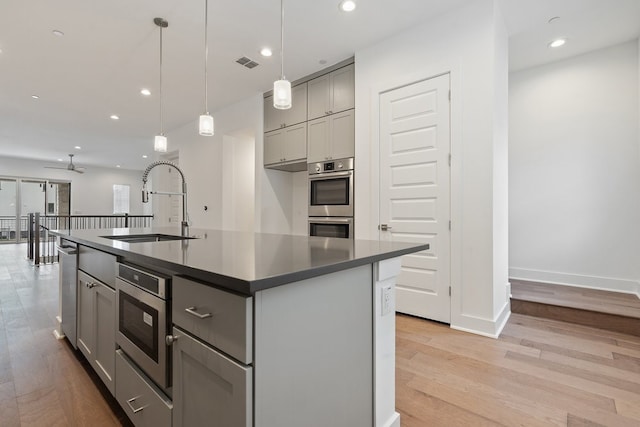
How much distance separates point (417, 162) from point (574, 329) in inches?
80.4

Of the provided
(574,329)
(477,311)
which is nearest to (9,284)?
(477,311)

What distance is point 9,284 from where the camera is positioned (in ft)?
13.8

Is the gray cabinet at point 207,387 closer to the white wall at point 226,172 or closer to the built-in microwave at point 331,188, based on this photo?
the built-in microwave at point 331,188

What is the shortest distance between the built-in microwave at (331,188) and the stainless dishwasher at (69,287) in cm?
247

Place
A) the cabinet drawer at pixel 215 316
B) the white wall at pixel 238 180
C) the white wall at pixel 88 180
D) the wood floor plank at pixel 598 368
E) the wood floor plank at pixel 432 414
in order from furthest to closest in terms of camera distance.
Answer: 1. the white wall at pixel 88 180
2. the white wall at pixel 238 180
3. the wood floor plank at pixel 598 368
4. the wood floor plank at pixel 432 414
5. the cabinet drawer at pixel 215 316

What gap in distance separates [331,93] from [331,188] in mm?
1197

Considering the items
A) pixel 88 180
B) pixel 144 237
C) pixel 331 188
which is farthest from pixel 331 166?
pixel 88 180

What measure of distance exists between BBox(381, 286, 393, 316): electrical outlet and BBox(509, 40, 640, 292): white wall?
3.43 m

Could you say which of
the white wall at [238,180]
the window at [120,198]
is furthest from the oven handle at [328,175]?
the window at [120,198]

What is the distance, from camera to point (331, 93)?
3705 mm

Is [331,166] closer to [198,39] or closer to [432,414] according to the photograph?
[198,39]

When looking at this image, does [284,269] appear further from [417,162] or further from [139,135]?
[139,135]

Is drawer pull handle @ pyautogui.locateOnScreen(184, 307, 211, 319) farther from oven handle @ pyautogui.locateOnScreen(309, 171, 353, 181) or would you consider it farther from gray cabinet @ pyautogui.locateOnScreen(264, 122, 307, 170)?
gray cabinet @ pyautogui.locateOnScreen(264, 122, 307, 170)

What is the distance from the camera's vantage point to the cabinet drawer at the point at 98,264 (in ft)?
5.02
